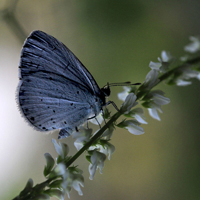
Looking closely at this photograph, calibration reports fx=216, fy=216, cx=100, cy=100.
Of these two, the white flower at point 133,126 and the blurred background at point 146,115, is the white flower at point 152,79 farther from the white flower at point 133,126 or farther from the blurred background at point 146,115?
the blurred background at point 146,115

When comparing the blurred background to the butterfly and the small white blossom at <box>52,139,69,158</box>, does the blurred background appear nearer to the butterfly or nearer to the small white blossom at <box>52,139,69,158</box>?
the butterfly

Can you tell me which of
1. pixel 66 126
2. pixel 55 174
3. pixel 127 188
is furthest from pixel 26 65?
pixel 127 188

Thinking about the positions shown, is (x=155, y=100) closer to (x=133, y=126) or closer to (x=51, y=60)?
(x=133, y=126)

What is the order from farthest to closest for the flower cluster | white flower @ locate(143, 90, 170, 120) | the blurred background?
the blurred background, white flower @ locate(143, 90, 170, 120), the flower cluster

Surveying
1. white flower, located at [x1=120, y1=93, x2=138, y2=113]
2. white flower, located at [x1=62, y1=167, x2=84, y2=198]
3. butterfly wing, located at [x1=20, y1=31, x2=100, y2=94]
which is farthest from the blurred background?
white flower, located at [x1=62, y1=167, x2=84, y2=198]

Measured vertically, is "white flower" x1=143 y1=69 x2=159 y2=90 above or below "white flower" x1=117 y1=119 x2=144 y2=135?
above

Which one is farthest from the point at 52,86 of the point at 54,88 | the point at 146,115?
the point at 146,115
